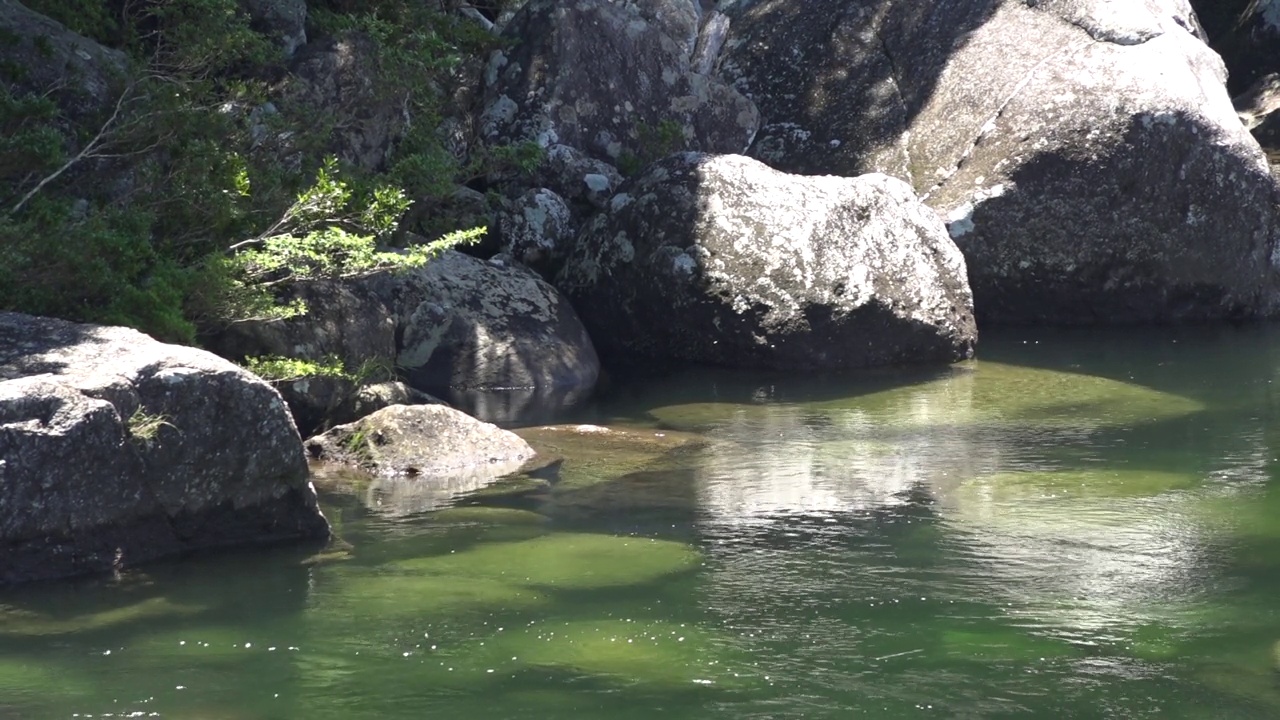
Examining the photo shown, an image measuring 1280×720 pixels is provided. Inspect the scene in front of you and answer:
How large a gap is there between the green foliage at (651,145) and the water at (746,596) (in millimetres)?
5332

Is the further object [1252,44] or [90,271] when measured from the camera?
[1252,44]

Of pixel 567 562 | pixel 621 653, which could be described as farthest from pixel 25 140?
pixel 621 653

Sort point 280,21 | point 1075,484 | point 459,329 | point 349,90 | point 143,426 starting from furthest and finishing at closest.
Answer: point 280,21 < point 349,90 < point 459,329 < point 1075,484 < point 143,426

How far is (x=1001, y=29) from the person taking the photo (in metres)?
15.6

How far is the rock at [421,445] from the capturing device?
29.1ft

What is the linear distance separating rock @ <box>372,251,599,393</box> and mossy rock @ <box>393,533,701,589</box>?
471 centimetres

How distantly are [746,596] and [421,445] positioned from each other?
10.8 feet

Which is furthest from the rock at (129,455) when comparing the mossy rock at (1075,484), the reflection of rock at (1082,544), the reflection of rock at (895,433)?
the mossy rock at (1075,484)

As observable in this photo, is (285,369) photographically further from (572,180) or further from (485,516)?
(572,180)

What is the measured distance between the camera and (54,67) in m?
9.60

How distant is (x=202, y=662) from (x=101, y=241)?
3116mm

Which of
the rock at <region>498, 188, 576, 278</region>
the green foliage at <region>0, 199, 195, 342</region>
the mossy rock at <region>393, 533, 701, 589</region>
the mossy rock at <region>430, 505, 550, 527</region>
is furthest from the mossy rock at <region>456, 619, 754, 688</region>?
the rock at <region>498, 188, 576, 278</region>

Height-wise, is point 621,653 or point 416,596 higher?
point 416,596

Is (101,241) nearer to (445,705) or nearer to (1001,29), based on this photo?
(445,705)
